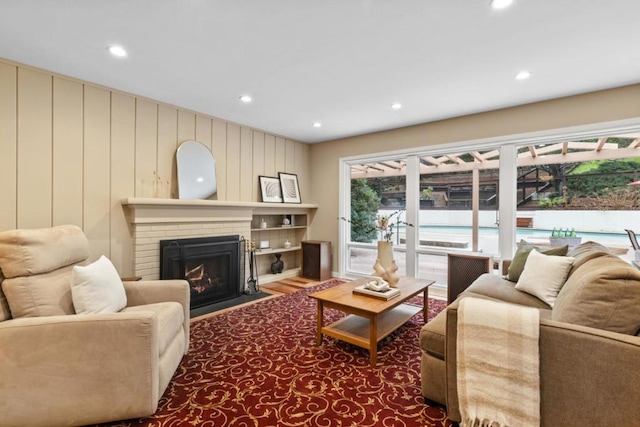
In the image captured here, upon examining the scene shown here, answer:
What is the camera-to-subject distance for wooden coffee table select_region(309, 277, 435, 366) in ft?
7.78

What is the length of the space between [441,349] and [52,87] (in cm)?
403

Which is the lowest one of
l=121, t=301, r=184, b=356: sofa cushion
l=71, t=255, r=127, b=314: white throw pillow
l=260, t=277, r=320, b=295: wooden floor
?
l=260, t=277, r=320, b=295: wooden floor

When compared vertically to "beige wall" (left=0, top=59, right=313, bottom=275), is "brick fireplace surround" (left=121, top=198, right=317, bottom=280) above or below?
below

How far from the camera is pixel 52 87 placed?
9.45 ft

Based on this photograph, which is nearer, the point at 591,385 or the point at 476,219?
the point at 591,385

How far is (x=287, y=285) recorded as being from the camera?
484 cm

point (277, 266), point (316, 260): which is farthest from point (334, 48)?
point (277, 266)

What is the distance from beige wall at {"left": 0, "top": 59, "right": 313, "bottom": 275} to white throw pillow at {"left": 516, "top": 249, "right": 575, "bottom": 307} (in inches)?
155

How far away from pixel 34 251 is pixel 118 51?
1688 mm

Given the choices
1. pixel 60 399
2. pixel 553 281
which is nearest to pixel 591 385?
pixel 553 281

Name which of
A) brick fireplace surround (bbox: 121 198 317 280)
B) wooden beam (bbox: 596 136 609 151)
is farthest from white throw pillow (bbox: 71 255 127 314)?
wooden beam (bbox: 596 136 609 151)

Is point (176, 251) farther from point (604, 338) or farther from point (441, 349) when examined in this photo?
point (604, 338)

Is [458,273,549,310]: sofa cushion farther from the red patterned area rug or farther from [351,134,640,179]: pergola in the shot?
[351,134,640,179]: pergola

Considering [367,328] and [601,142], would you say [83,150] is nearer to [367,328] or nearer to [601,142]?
[367,328]
